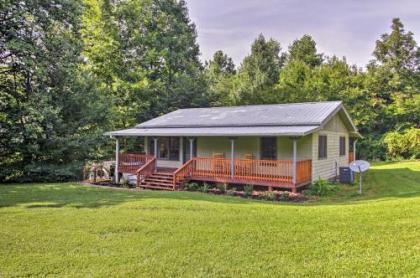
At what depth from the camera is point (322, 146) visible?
631 inches

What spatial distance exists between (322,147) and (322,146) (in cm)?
5

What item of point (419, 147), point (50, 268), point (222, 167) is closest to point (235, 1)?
point (222, 167)

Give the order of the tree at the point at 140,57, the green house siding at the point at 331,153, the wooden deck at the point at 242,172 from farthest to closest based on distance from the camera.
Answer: the tree at the point at 140,57, the green house siding at the point at 331,153, the wooden deck at the point at 242,172

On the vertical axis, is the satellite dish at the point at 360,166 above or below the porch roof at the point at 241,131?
below

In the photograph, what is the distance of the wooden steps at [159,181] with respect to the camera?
15445 mm

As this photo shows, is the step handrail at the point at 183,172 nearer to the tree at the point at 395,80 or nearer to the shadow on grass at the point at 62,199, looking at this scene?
the shadow on grass at the point at 62,199

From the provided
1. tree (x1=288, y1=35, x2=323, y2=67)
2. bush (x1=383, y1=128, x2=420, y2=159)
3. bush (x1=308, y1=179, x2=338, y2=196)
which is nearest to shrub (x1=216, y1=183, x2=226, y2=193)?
bush (x1=308, y1=179, x2=338, y2=196)

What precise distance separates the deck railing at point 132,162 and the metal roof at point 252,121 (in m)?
1.28

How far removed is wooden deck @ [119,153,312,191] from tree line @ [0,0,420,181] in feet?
17.8

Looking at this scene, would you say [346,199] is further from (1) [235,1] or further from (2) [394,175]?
(1) [235,1]

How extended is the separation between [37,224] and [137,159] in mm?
10636

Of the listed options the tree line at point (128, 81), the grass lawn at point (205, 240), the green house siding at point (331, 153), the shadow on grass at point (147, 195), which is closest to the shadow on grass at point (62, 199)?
the shadow on grass at point (147, 195)

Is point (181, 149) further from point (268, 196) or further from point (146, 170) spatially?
point (268, 196)

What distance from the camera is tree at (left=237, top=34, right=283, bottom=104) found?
31712 mm
